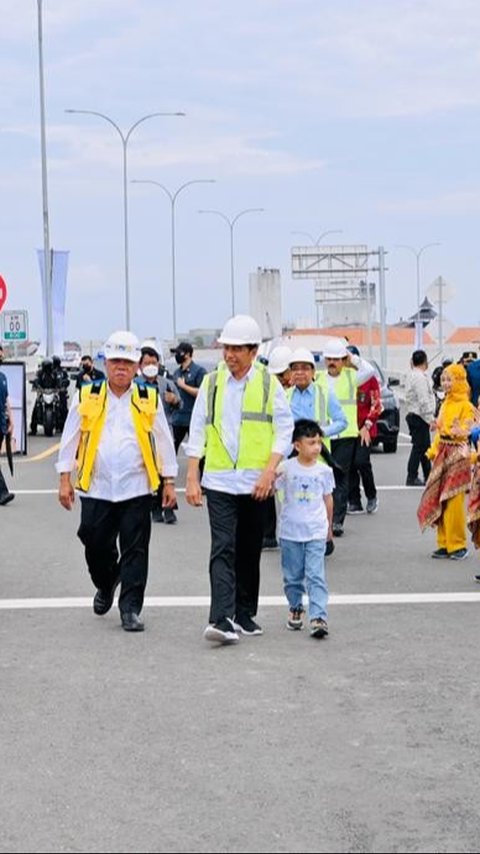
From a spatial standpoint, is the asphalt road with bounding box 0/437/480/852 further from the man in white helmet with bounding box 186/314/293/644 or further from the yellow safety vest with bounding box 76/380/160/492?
the yellow safety vest with bounding box 76/380/160/492

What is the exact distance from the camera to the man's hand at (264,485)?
834 centimetres

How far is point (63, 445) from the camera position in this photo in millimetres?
8930

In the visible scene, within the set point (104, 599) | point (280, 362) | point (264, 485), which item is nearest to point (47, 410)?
point (280, 362)

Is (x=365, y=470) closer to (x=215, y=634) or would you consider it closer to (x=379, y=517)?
(x=379, y=517)

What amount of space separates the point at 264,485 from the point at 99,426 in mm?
1129

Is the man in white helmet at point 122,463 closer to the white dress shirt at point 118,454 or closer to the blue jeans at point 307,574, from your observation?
the white dress shirt at point 118,454

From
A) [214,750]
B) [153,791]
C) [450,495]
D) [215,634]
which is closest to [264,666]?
[215,634]

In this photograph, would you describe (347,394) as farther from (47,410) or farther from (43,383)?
(47,410)

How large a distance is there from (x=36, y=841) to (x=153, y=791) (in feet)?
2.17

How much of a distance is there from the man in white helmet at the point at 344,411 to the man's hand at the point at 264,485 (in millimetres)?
4705

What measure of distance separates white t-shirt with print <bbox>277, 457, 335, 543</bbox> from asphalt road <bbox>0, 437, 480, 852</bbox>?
60cm

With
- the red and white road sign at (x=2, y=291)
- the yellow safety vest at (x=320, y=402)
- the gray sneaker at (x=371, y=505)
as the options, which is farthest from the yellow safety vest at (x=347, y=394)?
the red and white road sign at (x=2, y=291)

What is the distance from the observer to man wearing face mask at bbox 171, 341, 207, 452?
16.5m

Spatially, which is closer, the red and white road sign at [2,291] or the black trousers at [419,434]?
the black trousers at [419,434]
